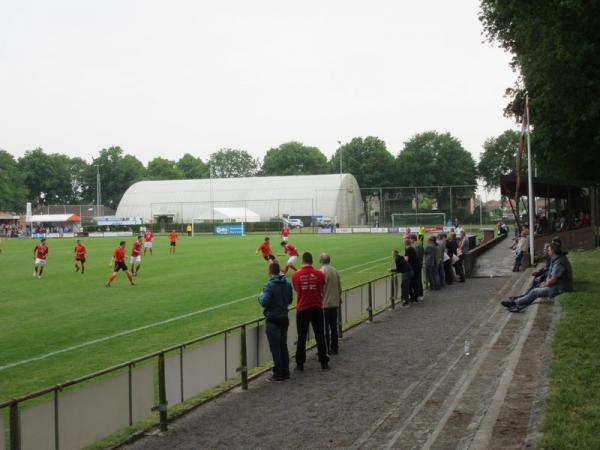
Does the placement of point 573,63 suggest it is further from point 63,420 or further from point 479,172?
point 479,172

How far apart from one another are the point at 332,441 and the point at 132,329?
8970mm

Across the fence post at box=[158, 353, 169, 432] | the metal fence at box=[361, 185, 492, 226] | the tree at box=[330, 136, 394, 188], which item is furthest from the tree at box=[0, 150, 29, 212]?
the fence post at box=[158, 353, 169, 432]

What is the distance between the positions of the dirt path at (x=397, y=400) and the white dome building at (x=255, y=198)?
8040 centimetres

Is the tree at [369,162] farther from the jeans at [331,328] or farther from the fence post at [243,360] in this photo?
the fence post at [243,360]

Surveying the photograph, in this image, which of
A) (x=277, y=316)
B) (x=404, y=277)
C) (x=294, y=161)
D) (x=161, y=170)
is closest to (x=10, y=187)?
(x=161, y=170)

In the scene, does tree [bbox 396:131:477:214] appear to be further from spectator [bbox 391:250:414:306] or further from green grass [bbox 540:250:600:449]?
green grass [bbox 540:250:600:449]

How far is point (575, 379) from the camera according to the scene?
26.2 feet

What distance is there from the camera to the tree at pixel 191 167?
595 feet

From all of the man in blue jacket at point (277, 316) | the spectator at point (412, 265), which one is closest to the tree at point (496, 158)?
the spectator at point (412, 265)

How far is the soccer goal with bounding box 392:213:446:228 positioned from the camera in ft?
267

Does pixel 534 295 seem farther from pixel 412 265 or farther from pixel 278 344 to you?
pixel 278 344

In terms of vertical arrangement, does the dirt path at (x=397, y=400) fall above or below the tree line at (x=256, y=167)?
below

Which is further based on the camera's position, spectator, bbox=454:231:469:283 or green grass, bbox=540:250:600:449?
spectator, bbox=454:231:469:283

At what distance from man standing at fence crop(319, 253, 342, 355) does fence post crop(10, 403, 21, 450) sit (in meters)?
6.36
